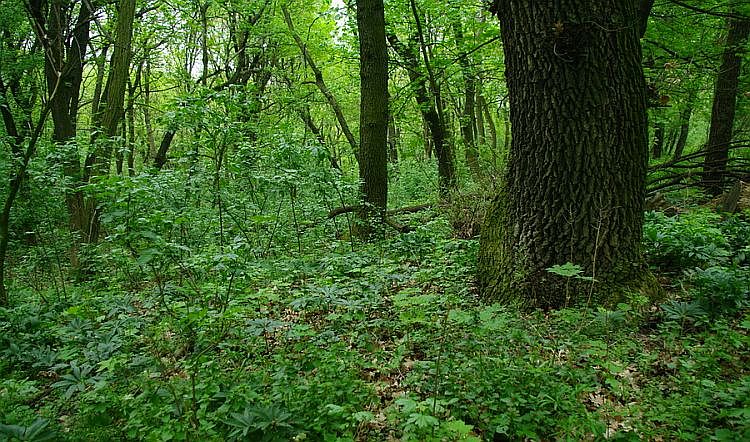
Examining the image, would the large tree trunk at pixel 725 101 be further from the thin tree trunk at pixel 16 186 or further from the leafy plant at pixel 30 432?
the thin tree trunk at pixel 16 186

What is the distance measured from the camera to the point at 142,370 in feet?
11.3

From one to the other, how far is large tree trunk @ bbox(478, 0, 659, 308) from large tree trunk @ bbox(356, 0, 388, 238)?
3.37 metres

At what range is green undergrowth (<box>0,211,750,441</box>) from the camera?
238 centimetres

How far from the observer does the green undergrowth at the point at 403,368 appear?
2.38 m

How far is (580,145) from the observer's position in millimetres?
3746

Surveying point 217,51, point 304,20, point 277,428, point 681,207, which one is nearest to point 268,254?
point 277,428

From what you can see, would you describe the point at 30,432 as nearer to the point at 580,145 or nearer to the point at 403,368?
the point at 403,368

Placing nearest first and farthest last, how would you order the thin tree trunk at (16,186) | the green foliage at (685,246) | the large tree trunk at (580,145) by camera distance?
the large tree trunk at (580,145) → the green foliage at (685,246) → the thin tree trunk at (16,186)

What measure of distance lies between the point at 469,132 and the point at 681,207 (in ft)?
23.3

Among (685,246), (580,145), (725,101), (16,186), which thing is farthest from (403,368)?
(725,101)

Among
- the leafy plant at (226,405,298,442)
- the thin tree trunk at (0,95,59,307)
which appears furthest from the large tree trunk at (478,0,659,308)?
the thin tree trunk at (0,95,59,307)

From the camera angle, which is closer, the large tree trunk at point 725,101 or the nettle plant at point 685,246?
the nettle plant at point 685,246

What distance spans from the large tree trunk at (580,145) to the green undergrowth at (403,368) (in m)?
0.41

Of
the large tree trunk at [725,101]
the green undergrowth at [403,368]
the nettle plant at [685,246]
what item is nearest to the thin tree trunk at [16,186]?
the green undergrowth at [403,368]
